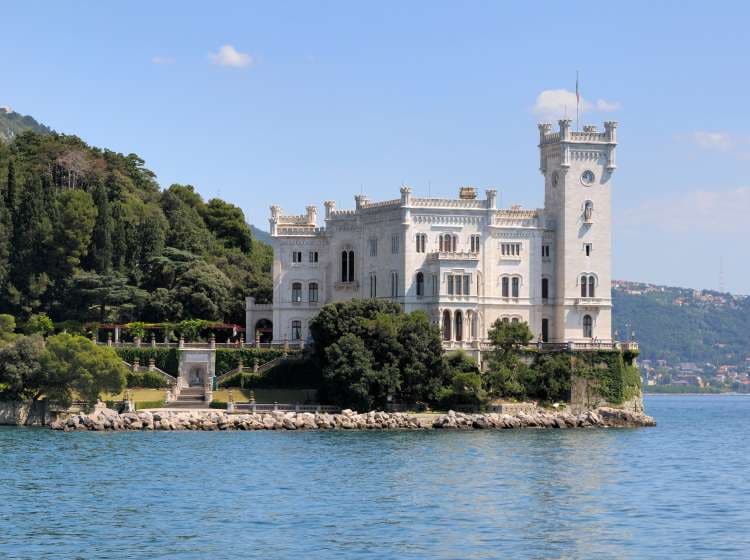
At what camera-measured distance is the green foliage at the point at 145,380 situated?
80188 mm

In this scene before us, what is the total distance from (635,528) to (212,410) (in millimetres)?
35618

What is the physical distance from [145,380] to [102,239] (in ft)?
42.7

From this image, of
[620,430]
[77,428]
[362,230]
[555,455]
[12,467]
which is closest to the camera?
[12,467]

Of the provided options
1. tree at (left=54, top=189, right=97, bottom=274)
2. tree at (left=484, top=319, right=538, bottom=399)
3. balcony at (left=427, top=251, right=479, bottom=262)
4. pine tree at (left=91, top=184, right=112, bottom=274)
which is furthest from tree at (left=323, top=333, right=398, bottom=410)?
tree at (left=54, top=189, right=97, bottom=274)

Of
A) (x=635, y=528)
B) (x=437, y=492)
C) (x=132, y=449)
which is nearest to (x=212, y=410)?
(x=132, y=449)

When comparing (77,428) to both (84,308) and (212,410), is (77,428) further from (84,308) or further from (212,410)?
(84,308)

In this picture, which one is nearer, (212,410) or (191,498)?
(191,498)

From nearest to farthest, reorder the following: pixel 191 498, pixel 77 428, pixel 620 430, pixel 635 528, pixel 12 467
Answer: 1. pixel 635 528
2. pixel 191 498
3. pixel 12 467
4. pixel 77 428
5. pixel 620 430

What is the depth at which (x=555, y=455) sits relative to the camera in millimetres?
61219

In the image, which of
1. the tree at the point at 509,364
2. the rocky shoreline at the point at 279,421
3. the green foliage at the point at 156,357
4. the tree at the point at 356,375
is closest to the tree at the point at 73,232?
the green foliage at the point at 156,357

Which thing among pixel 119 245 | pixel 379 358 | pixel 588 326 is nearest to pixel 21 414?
pixel 379 358

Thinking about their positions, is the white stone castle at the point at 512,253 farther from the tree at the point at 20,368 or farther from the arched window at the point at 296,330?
the tree at the point at 20,368

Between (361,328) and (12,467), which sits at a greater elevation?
(361,328)

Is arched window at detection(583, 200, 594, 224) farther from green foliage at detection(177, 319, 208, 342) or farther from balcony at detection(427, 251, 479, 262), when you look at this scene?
green foliage at detection(177, 319, 208, 342)
